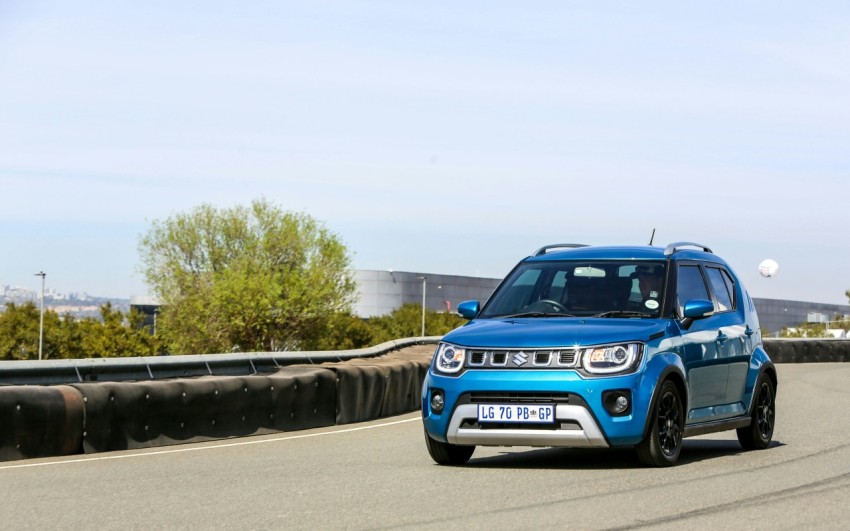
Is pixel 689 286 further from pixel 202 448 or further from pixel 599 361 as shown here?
pixel 202 448

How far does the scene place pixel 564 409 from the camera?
404 inches

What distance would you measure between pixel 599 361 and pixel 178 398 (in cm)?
587

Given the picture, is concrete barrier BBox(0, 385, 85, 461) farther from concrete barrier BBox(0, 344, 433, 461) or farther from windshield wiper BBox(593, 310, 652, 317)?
windshield wiper BBox(593, 310, 652, 317)

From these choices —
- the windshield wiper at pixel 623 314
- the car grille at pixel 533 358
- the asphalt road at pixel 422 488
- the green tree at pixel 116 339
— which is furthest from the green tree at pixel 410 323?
the car grille at pixel 533 358

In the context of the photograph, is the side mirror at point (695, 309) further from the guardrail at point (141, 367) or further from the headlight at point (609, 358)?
the guardrail at point (141, 367)

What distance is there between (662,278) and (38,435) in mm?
6046

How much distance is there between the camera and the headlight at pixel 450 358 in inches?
424

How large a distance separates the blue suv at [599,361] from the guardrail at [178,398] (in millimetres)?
4038

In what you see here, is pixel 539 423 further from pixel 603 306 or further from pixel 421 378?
pixel 421 378

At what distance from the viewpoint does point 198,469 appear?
11453 mm

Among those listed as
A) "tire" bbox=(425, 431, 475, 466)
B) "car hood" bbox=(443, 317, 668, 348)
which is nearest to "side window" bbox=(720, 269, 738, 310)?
"car hood" bbox=(443, 317, 668, 348)

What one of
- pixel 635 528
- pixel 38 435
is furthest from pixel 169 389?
pixel 635 528

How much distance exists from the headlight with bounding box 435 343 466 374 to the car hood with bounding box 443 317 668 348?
2.3 inches

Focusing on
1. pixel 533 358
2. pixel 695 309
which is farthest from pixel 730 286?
pixel 533 358
